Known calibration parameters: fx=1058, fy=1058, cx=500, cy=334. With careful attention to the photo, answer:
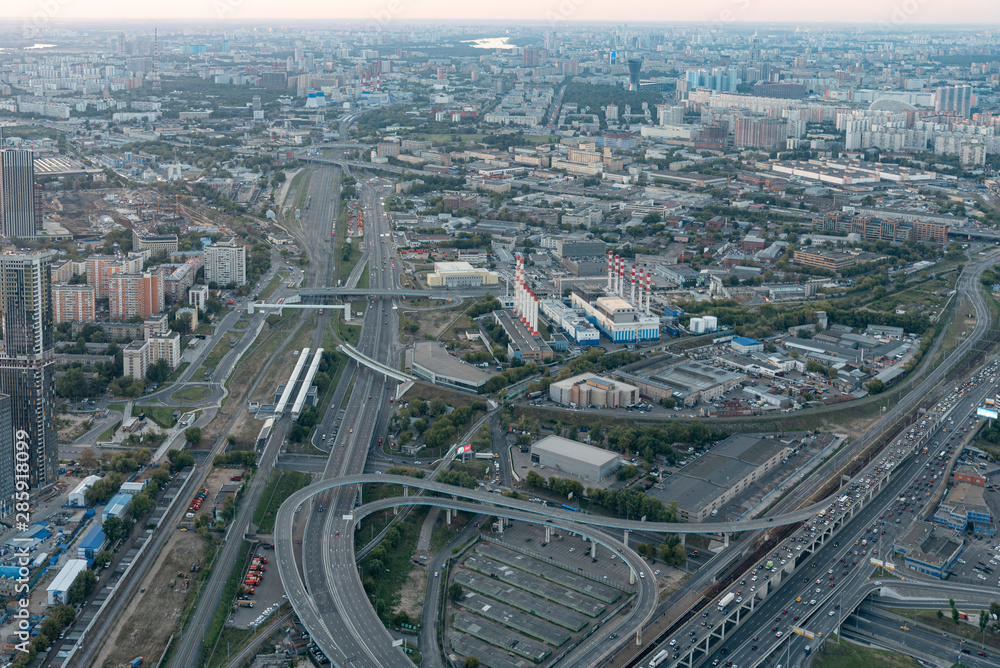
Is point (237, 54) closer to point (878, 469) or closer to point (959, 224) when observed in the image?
point (959, 224)

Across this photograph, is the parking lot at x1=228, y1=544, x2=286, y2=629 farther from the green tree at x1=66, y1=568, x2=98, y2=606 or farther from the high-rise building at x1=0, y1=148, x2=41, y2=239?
the high-rise building at x1=0, y1=148, x2=41, y2=239

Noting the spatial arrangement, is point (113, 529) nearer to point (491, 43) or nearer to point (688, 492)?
point (688, 492)

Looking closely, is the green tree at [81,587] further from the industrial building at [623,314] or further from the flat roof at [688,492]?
the industrial building at [623,314]

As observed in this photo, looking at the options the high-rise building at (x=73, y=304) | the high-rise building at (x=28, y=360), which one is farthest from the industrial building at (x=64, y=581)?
the high-rise building at (x=73, y=304)

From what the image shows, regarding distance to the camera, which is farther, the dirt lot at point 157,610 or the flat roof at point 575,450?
the flat roof at point 575,450

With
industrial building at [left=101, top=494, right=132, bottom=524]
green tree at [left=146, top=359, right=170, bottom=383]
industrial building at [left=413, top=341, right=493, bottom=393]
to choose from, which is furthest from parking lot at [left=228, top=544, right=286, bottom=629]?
green tree at [left=146, top=359, right=170, bottom=383]

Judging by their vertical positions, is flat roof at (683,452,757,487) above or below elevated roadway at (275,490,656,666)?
above

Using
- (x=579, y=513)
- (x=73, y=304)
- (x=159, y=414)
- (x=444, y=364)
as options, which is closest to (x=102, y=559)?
(x=159, y=414)
